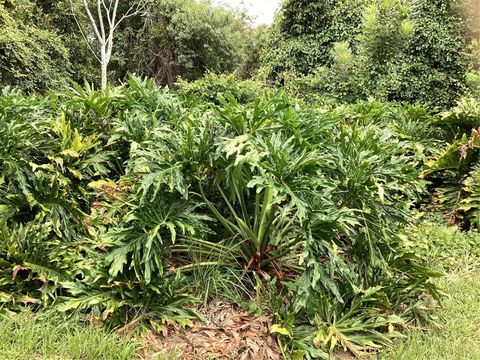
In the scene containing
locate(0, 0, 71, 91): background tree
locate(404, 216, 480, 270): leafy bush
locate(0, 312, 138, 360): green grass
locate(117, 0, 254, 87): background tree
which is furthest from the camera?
locate(117, 0, 254, 87): background tree

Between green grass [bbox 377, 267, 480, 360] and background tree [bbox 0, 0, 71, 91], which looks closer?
green grass [bbox 377, 267, 480, 360]

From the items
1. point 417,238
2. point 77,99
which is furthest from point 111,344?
point 417,238

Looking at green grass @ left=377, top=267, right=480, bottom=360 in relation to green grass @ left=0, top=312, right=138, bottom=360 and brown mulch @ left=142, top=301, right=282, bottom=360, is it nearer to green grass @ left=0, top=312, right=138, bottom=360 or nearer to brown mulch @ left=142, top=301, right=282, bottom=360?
brown mulch @ left=142, top=301, right=282, bottom=360

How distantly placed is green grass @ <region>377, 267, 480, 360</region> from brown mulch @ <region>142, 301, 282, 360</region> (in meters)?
0.72

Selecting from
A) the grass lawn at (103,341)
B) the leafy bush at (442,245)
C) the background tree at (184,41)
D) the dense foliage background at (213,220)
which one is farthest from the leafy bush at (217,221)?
the background tree at (184,41)

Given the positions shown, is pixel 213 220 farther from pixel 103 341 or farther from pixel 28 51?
pixel 28 51

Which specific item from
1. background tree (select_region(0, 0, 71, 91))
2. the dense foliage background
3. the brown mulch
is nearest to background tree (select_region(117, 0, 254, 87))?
background tree (select_region(0, 0, 71, 91))

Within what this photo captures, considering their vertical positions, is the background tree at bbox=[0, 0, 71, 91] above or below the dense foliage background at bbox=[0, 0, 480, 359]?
below

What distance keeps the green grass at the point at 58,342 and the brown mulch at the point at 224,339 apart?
0.23m

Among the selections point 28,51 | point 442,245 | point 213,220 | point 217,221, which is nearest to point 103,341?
point 213,220

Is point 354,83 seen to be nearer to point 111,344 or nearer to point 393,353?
point 393,353

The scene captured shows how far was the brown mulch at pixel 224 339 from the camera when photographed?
2236mm

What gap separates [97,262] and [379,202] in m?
1.94

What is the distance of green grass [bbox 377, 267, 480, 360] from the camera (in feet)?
7.61
